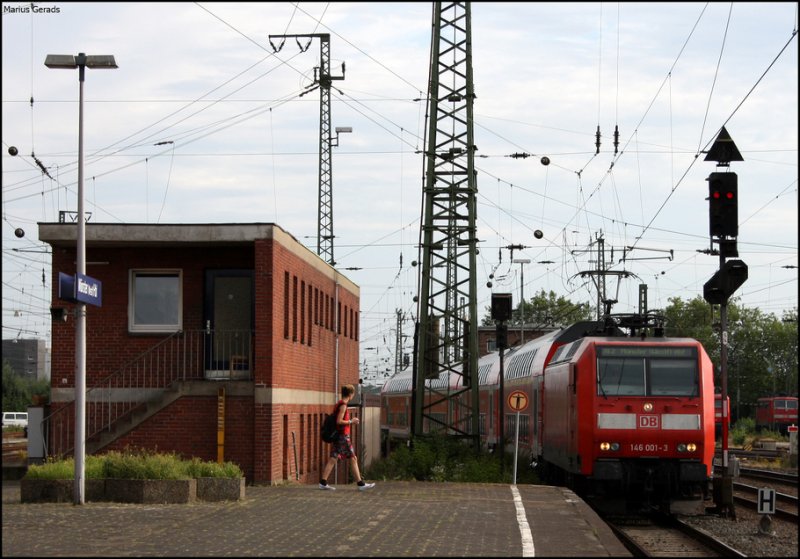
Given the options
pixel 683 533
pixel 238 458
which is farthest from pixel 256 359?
pixel 683 533

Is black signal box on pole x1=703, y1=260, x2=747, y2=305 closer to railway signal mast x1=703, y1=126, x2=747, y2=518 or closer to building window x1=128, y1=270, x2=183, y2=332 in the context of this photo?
railway signal mast x1=703, y1=126, x2=747, y2=518

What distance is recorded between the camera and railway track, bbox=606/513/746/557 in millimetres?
16484

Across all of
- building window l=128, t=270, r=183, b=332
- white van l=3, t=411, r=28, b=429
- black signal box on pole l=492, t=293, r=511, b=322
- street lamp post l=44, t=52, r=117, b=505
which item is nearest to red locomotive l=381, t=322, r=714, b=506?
black signal box on pole l=492, t=293, r=511, b=322

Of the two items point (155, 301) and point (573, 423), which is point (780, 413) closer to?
point (573, 423)

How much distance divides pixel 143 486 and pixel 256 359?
5.91 meters

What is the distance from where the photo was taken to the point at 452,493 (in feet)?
66.6

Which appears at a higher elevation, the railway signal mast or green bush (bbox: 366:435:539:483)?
the railway signal mast

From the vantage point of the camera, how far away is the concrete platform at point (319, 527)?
12.4 meters

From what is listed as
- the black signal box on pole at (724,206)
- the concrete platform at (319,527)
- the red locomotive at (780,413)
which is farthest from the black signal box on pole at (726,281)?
the red locomotive at (780,413)

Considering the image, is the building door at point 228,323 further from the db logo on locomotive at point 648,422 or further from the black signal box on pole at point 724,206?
the black signal box on pole at point 724,206

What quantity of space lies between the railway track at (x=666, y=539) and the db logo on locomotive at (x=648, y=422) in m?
1.61

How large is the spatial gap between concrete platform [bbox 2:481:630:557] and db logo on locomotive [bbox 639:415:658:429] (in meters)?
2.24

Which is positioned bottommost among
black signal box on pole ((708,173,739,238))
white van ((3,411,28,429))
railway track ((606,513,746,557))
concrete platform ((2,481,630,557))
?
white van ((3,411,28,429))

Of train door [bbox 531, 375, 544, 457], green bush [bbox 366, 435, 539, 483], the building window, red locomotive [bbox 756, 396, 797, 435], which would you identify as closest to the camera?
the building window
